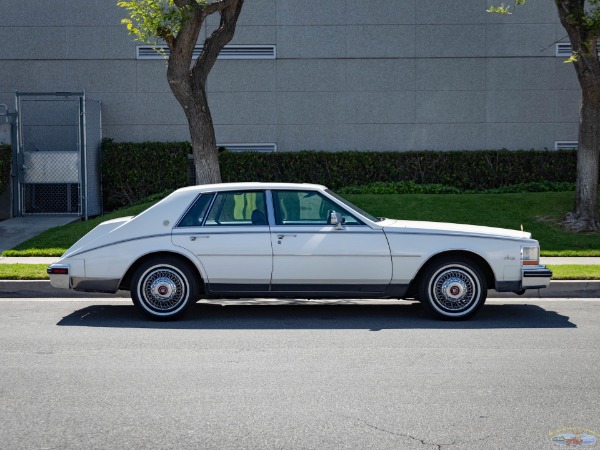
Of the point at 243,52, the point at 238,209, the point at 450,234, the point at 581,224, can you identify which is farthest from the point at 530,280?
the point at 243,52

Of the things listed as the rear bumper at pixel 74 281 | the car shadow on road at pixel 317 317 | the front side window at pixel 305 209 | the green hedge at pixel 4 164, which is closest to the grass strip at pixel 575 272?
the car shadow on road at pixel 317 317

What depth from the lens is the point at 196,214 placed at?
1013 centimetres

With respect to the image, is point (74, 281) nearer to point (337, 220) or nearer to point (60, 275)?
point (60, 275)

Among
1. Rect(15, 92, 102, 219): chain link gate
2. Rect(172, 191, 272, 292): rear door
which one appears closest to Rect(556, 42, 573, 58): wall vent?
Rect(15, 92, 102, 219): chain link gate

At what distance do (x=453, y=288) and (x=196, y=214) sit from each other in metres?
2.91

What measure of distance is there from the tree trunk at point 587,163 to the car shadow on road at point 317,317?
6358 millimetres

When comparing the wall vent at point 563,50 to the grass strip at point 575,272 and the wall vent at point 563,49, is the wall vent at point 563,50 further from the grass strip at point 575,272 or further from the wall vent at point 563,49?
the grass strip at point 575,272

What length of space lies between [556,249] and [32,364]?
10.3 m

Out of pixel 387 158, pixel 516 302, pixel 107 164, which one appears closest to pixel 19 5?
pixel 107 164

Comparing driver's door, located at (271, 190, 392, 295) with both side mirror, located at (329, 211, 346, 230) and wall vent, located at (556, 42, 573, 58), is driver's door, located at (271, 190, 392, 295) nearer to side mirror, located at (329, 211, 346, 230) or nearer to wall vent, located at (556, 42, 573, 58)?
side mirror, located at (329, 211, 346, 230)

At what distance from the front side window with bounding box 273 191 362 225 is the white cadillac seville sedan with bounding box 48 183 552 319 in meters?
0.02

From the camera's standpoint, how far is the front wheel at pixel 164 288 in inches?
392

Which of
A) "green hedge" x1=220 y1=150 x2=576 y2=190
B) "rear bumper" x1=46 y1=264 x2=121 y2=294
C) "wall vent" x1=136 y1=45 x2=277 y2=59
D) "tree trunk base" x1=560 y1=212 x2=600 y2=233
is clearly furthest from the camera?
"wall vent" x1=136 y1=45 x2=277 y2=59

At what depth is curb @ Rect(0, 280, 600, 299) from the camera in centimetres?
1187
